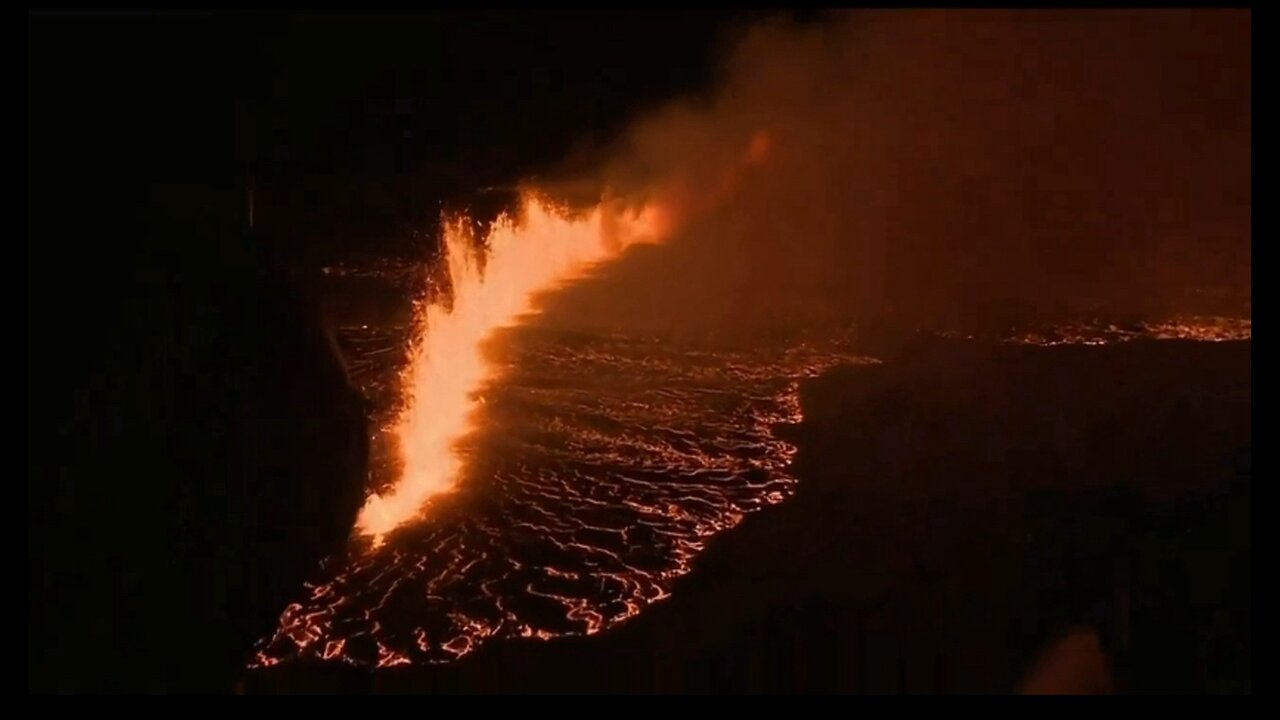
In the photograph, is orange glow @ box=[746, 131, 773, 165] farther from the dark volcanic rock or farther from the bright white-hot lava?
the dark volcanic rock

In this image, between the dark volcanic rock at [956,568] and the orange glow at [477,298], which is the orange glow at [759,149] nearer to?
the orange glow at [477,298]

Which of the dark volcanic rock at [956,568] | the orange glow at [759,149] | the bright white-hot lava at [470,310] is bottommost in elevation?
the dark volcanic rock at [956,568]

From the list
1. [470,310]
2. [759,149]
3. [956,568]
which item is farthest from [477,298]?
[759,149]

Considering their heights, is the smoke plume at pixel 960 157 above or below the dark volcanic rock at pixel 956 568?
above

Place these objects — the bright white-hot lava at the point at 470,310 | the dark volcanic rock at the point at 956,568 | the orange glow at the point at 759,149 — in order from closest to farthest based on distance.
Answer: the dark volcanic rock at the point at 956,568 < the bright white-hot lava at the point at 470,310 < the orange glow at the point at 759,149

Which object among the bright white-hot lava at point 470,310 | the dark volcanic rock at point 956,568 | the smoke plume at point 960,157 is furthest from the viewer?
the smoke plume at point 960,157

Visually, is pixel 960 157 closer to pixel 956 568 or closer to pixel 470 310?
pixel 470 310

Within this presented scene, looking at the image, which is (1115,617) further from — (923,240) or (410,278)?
(923,240)

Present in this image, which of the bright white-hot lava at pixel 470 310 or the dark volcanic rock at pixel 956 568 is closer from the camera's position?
the dark volcanic rock at pixel 956 568

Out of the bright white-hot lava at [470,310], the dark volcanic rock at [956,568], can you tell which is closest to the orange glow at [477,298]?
the bright white-hot lava at [470,310]
